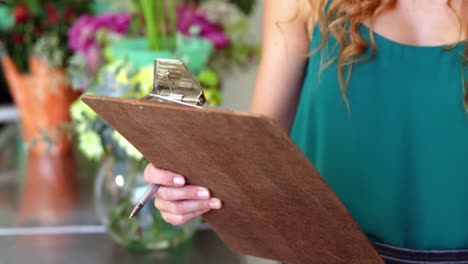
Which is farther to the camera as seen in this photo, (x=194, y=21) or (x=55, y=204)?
(x=194, y=21)

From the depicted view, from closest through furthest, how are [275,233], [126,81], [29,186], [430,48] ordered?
[275,233], [430,48], [126,81], [29,186]

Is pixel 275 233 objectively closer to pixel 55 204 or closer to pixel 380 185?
pixel 380 185

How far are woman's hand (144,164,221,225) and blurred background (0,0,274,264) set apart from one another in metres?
0.43

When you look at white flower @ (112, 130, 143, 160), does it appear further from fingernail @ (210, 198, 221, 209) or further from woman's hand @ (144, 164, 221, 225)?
fingernail @ (210, 198, 221, 209)

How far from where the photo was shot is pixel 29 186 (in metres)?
1.70

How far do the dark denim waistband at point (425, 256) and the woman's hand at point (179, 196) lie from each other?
293 mm

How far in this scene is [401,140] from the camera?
940 millimetres

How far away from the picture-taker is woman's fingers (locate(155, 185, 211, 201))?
77cm

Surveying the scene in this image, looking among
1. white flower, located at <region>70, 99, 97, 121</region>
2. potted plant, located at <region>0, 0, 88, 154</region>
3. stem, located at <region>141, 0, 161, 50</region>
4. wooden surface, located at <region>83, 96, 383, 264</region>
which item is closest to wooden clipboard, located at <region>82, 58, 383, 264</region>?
wooden surface, located at <region>83, 96, 383, 264</region>

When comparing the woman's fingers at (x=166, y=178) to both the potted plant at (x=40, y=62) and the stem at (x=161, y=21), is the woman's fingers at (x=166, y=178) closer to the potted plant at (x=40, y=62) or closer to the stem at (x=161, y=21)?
the stem at (x=161, y=21)

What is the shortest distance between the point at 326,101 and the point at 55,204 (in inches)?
32.7

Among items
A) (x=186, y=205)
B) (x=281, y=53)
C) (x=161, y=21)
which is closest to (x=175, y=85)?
(x=186, y=205)

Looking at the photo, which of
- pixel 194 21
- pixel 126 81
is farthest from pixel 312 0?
pixel 194 21

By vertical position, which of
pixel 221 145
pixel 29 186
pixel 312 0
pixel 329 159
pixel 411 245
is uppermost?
pixel 312 0
